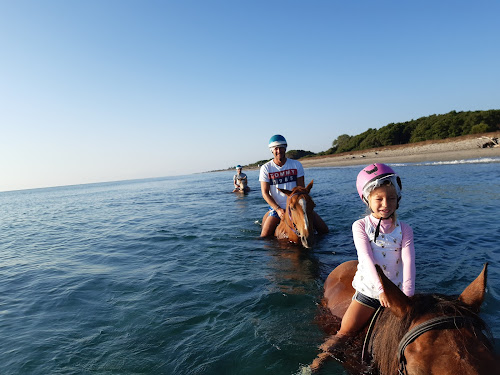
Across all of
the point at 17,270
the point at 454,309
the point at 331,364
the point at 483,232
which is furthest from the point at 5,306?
the point at 483,232

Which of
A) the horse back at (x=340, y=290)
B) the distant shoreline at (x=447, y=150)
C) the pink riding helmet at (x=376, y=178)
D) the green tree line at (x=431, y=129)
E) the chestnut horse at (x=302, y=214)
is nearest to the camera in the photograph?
the pink riding helmet at (x=376, y=178)

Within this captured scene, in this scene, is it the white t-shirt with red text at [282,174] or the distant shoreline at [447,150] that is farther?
the distant shoreline at [447,150]

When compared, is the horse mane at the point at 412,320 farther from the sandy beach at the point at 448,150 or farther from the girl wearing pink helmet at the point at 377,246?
the sandy beach at the point at 448,150

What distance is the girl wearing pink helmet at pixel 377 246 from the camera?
278cm

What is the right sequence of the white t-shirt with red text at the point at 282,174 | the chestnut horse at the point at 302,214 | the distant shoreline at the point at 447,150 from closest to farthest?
the chestnut horse at the point at 302,214 < the white t-shirt with red text at the point at 282,174 < the distant shoreline at the point at 447,150

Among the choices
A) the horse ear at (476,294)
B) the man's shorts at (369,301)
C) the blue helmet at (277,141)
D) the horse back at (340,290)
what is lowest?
the horse back at (340,290)

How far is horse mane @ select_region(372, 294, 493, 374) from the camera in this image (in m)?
1.80

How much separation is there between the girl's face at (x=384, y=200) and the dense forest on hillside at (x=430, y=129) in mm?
50158

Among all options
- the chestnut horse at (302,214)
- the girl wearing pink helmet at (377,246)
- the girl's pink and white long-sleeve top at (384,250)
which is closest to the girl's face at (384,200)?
the girl wearing pink helmet at (377,246)

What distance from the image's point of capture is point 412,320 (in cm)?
192

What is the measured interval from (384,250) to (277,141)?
4.49 metres

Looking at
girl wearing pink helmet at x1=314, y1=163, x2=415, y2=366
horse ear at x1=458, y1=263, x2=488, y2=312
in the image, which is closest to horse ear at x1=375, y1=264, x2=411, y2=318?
horse ear at x1=458, y1=263, x2=488, y2=312

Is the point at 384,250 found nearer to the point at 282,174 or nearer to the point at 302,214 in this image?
the point at 302,214

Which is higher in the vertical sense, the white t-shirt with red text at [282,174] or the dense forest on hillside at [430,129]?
the dense forest on hillside at [430,129]
